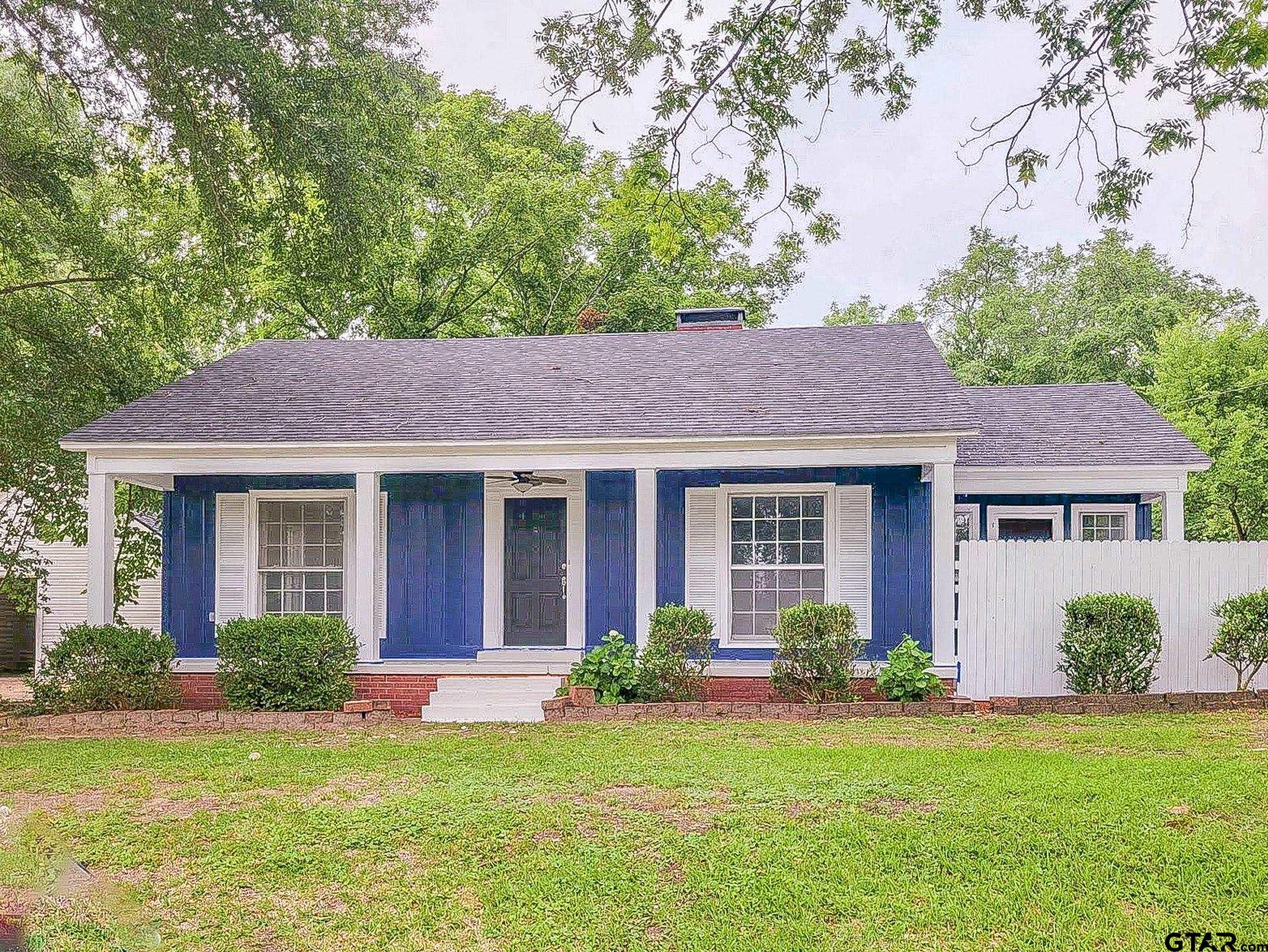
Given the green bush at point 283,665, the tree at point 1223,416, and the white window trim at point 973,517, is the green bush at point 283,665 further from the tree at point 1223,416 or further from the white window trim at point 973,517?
the tree at point 1223,416

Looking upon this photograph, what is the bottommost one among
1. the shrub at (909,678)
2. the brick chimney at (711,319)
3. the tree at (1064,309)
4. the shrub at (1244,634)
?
the shrub at (909,678)

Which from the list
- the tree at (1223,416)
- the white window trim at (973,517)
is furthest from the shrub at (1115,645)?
the tree at (1223,416)

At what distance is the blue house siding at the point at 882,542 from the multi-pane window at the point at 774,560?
29 centimetres

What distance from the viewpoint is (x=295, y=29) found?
10508 mm

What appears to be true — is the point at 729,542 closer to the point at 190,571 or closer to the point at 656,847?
the point at 190,571

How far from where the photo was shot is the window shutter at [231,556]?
494 inches

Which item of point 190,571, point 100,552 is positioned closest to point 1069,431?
point 190,571

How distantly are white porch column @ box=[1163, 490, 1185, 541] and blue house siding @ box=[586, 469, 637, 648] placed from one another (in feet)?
22.2

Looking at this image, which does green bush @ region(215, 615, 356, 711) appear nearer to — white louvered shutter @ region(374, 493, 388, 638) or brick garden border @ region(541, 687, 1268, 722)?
white louvered shutter @ region(374, 493, 388, 638)

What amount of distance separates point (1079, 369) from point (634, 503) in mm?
19131

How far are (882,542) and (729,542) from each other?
1733 millimetres

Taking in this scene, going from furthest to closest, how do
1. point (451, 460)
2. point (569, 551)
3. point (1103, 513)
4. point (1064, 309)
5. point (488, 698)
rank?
point (1064, 309), point (1103, 513), point (569, 551), point (451, 460), point (488, 698)

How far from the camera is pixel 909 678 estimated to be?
10477 mm

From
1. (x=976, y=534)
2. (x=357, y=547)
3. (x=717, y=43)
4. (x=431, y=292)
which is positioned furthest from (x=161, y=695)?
(x=431, y=292)
